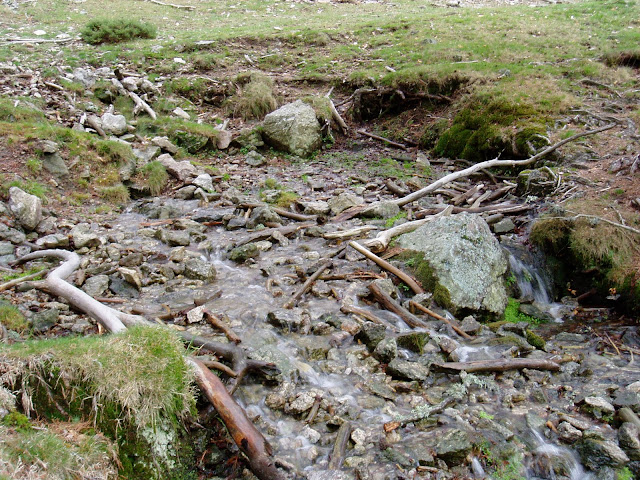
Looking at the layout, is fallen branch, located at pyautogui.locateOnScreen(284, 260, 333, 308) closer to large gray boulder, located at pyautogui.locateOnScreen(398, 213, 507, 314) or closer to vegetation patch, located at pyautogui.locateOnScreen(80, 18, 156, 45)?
large gray boulder, located at pyautogui.locateOnScreen(398, 213, 507, 314)

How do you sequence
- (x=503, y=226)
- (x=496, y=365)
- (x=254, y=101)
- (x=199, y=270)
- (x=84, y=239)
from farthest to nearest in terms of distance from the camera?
(x=254, y=101)
(x=503, y=226)
(x=84, y=239)
(x=199, y=270)
(x=496, y=365)

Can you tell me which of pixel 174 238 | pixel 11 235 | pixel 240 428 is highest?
pixel 240 428

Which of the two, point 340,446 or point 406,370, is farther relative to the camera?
point 406,370

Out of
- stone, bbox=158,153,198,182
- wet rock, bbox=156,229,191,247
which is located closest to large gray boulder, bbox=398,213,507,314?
wet rock, bbox=156,229,191,247

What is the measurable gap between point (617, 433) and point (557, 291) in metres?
4.04

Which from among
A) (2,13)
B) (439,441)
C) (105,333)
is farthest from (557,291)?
(2,13)

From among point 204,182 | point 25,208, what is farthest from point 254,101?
point 25,208

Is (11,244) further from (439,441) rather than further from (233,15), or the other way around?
(233,15)

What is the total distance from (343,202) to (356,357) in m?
5.73

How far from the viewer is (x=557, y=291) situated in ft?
28.1

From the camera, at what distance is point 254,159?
1452cm

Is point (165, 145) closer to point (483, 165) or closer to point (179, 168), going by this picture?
point (179, 168)

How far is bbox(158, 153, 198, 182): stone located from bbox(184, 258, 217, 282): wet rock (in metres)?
4.85

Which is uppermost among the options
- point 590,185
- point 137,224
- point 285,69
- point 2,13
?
point 2,13
